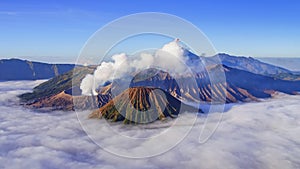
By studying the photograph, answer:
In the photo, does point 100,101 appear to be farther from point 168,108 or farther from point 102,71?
point 168,108

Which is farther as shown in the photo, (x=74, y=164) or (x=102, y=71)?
(x=102, y=71)

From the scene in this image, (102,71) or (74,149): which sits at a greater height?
(102,71)

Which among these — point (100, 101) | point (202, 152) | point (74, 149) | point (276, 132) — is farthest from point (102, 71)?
point (276, 132)

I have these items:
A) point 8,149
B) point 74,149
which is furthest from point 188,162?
point 8,149

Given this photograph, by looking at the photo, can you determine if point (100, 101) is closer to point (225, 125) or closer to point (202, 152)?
point (225, 125)

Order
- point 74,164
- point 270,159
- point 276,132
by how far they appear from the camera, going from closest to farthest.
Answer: point 74,164 → point 270,159 → point 276,132

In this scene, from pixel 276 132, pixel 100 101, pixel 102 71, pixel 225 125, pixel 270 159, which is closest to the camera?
pixel 270 159
